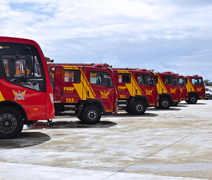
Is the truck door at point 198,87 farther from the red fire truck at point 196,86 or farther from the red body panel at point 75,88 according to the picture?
the red body panel at point 75,88

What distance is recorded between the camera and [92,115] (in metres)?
13.1

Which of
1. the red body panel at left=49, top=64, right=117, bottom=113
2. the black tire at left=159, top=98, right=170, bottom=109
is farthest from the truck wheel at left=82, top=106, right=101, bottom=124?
the black tire at left=159, top=98, right=170, bottom=109

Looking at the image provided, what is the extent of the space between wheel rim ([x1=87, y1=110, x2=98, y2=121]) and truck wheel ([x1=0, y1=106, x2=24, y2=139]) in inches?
164

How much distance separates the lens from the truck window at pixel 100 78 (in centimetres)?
1335

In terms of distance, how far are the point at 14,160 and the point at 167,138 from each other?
4.83 metres

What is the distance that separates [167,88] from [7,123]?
14.9 m

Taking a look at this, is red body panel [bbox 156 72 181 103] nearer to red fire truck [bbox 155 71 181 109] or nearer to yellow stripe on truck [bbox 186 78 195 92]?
red fire truck [bbox 155 71 181 109]

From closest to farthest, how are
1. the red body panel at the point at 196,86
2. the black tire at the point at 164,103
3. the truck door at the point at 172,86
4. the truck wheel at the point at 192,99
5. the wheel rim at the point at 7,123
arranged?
the wheel rim at the point at 7,123
the truck door at the point at 172,86
the black tire at the point at 164,103
the red body panel at the point at 196,86
the truck wheel at the point at 192,99

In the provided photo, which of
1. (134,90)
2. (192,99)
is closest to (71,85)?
(134,90)

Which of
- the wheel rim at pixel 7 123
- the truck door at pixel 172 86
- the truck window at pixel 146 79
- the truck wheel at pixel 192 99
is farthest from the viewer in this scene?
the truck wheel at pixel 192 99

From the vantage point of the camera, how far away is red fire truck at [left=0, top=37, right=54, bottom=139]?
30.2 ft

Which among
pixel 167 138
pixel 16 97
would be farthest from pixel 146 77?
pixel 16 97

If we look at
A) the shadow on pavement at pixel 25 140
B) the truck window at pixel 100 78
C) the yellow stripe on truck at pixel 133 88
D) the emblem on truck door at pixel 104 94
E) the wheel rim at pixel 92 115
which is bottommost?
A: the shadow on pavement at pixel 25 140

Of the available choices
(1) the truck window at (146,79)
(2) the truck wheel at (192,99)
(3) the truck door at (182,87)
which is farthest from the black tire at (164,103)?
(2) the truck wheel at (192,99)
